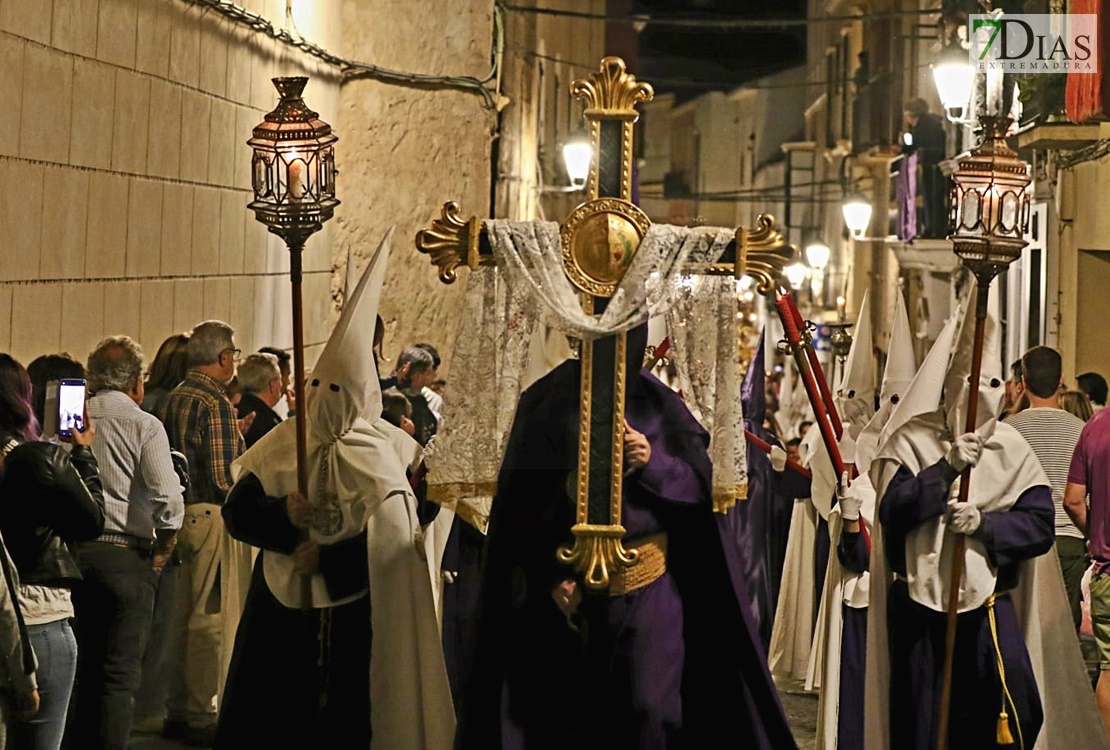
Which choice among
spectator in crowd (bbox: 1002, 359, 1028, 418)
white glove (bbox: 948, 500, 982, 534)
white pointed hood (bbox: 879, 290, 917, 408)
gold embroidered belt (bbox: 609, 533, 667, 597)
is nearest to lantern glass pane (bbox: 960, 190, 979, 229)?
white glove (bbox: 948, 500, 982, 534)

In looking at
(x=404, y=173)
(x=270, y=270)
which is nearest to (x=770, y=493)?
(x=270, y=270)

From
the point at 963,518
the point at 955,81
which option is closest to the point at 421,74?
the point at 955,81

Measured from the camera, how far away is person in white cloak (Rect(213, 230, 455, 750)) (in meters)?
7.11

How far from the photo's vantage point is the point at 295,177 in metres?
6.89

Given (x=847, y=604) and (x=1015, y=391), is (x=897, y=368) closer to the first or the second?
(x=847, y=604)

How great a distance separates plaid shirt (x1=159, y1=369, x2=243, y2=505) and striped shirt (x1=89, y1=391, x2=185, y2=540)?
2.99 feet

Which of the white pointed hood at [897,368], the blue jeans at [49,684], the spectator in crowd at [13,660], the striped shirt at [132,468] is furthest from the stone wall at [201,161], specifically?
the white pointed hood at [897,368]

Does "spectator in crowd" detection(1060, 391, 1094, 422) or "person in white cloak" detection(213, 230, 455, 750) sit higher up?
"spectator in crowd" detection(1060, 391, 1094, 422)

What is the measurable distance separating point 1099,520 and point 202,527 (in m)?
4.00

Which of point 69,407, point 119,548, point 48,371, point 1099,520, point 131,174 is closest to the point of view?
point 69,407

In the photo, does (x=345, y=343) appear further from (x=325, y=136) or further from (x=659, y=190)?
(x=659, y=190)

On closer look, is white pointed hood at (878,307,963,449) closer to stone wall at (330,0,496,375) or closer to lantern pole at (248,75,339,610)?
lantern pole at (248,75,339,610)

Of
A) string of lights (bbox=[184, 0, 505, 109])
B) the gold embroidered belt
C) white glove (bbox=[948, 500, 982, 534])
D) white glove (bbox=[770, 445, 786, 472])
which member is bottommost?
the gold embroidered belt

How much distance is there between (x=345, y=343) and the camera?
6.90 metres
